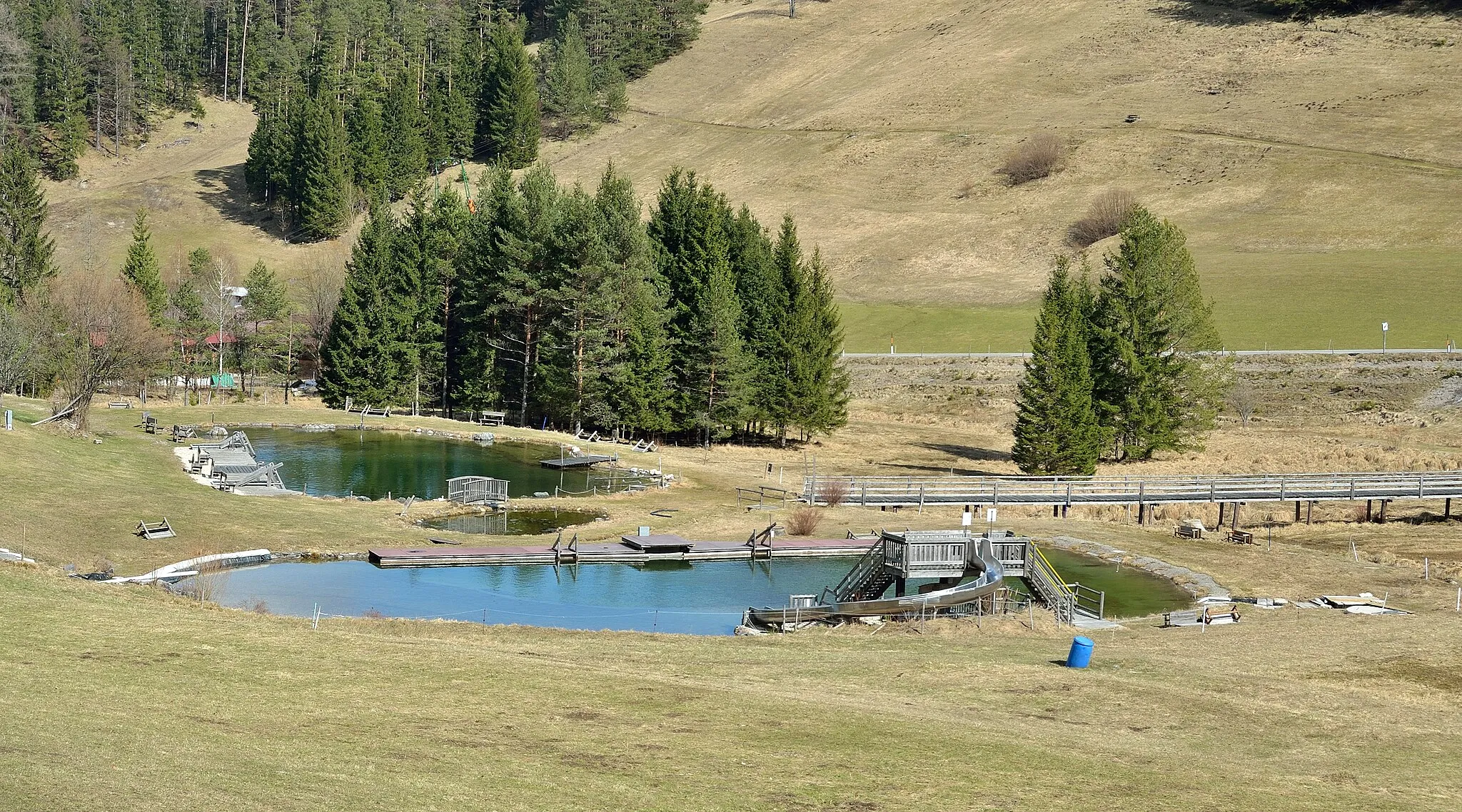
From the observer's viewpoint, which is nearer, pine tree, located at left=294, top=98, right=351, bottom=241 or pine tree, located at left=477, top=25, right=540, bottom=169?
pine tree, located at left=294, top=98, right=351, bottom=241

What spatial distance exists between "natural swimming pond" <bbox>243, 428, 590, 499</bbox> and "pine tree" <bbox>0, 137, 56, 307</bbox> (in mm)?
29528

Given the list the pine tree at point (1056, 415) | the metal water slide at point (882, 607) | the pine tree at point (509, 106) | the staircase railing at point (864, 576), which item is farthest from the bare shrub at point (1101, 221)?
the metal water slide at point (882, 607)

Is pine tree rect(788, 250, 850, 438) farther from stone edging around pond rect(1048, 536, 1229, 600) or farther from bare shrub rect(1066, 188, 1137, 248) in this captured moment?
bare shrub rect(1066, 188, 1137, 248)

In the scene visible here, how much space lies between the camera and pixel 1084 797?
19.6 metres

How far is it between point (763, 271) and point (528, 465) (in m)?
24.2

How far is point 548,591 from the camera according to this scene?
42.9 meters

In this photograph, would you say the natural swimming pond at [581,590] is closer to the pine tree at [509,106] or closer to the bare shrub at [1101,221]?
the bare shrub at [1101,221]

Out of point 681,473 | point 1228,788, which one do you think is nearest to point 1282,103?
point 681,473

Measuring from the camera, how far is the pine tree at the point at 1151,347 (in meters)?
75.1

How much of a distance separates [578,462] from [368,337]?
102 ft

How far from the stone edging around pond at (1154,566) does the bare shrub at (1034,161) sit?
10266 centimetres

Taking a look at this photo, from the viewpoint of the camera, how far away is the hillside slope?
116 meters

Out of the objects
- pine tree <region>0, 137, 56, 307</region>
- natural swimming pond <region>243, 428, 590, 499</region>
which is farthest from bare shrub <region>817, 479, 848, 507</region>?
pine tree <region>0, 137, 56, 307</region>

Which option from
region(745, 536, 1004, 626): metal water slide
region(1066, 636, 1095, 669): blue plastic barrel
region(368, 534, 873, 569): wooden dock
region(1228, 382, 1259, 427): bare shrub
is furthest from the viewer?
region(1228, 382, 1259, 427): bare shrub
